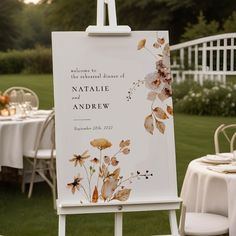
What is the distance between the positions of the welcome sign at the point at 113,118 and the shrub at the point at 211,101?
10537mm

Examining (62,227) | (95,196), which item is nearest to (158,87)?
(95,196)

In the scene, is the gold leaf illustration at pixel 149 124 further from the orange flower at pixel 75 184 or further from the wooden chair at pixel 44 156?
the wooden chair at pixel 44 156

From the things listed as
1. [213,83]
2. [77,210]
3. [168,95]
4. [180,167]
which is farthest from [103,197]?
[213,83]

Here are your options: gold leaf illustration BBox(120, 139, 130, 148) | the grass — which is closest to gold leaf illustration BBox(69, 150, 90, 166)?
gold leaf illustration BBox(120, 139, 130, 148)

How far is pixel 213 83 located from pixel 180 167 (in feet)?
24.8

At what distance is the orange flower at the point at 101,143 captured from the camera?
3742 mm

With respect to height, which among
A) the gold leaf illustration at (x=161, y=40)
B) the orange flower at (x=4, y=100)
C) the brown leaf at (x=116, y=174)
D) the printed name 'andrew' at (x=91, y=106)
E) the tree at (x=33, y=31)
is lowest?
the brown leaf at (x=116, y=174)

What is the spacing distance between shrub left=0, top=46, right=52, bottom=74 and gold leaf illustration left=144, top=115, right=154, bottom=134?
31366 millimetres

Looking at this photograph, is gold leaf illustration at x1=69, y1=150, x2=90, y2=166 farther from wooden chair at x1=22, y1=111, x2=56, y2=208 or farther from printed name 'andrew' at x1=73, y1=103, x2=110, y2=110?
wooden chair at x1=22, y1=111, x2=56, y2=208

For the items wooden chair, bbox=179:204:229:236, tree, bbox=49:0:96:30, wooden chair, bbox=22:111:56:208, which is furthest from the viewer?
tree, bbox=49:0:96:30

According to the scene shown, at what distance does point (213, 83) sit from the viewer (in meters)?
15.5

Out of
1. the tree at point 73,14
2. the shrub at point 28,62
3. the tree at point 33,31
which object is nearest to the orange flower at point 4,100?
the shrub at point 28,62

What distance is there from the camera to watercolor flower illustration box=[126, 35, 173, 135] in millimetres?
3797

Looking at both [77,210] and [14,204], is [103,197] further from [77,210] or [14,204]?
[14,204]
